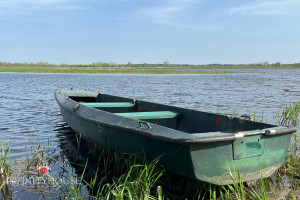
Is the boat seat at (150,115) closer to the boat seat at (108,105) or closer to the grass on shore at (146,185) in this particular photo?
the grass on shore at (146,185)

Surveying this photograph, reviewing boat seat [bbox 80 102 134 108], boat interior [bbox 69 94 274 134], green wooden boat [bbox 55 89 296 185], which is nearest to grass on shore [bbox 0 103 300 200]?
green wooden boat [bbox 55 89 296 185]

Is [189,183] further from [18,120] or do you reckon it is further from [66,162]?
[18,120]

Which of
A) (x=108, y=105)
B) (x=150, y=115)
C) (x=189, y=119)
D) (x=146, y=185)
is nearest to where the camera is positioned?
(x=146, y=185)

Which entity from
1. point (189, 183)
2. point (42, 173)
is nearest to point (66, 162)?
point (42, 173)

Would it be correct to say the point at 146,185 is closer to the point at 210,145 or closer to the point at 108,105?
the point at 210,145

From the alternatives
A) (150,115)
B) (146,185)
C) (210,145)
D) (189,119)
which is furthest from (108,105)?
(210,145)

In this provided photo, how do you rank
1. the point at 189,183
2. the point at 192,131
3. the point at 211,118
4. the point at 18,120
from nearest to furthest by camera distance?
the point at 189,183
the point at 211,118
the point at 192,131
the point at 18,120

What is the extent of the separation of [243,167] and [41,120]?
341 inches

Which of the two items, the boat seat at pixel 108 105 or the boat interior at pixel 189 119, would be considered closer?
the boat interior at pixel 189 119

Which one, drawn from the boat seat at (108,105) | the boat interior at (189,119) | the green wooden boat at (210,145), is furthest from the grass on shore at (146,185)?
the boat seat at (108,105)

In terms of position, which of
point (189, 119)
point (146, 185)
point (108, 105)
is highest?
point (108, 105)

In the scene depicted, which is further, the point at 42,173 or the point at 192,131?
the point at 192,131

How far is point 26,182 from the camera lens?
5.23m

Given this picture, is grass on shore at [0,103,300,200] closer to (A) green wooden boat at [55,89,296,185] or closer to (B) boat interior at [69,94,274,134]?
(A) green wooden boat at [55,89,296,185]
